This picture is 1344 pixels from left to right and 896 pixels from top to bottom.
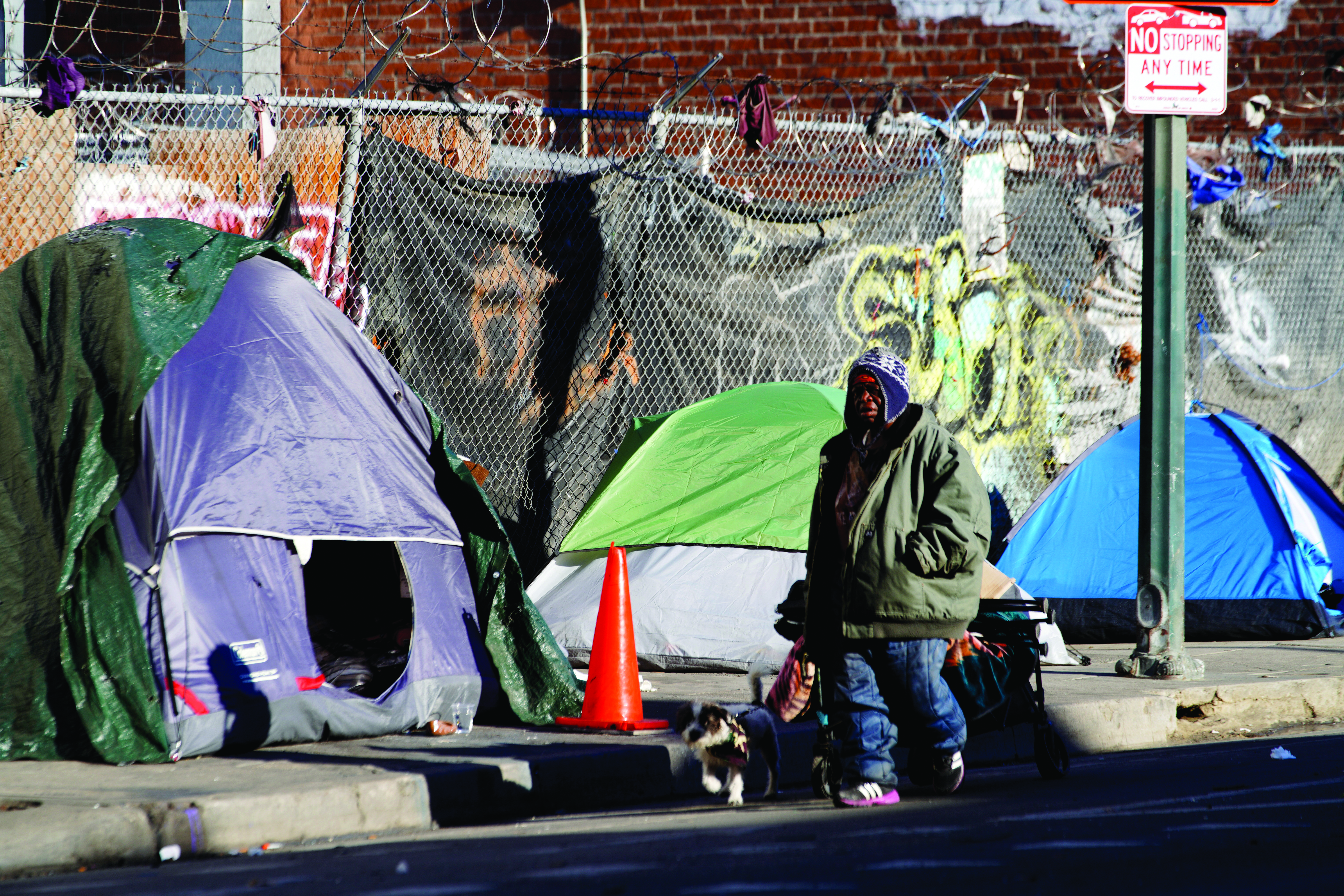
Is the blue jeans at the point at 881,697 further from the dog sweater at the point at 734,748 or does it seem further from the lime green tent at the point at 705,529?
the lime green tent at the point at 705,529

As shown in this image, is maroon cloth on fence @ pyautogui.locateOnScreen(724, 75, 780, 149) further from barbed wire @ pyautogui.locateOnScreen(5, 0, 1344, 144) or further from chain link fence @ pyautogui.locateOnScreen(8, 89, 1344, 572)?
barbed wire @ pyautogui.locateOnScreen(5, 0, 1344, 144)

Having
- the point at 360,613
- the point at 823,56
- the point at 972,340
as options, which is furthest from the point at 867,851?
the point at 823,56


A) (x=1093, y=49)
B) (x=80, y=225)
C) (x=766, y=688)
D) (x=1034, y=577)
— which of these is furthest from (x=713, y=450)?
(x=1093, y=49)

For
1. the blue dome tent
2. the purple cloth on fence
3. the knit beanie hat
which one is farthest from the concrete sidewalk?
the purple cloth on fence

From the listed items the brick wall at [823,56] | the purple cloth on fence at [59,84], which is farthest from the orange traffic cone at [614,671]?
the brick wall at [823,56]

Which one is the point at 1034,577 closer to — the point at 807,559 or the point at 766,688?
the point at 766,688

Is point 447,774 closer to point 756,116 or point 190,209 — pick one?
point 190,209

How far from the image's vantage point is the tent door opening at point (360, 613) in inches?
271

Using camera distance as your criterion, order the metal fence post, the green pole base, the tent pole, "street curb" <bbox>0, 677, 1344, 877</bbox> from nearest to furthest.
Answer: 1. "street curb" <bbox>0, 677, 1344, 877</bbox>
2. the green pole base
3. the tent pole
4. the metal fence post

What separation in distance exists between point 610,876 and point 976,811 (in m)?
1.65

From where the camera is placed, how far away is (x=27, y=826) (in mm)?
4645

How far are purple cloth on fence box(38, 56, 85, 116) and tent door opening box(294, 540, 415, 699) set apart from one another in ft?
8.43

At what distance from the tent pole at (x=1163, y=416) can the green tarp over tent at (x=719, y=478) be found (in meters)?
1.74

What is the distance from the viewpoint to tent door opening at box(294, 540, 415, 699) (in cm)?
688
